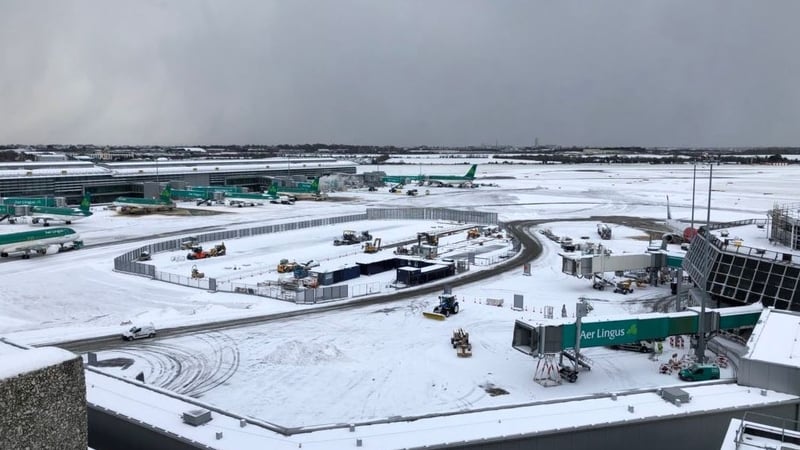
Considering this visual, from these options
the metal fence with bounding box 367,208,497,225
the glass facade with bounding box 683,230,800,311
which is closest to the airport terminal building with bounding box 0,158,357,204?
the metal fence with bounding box 367,208,497,225

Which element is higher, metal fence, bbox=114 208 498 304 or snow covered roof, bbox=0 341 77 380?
snow covered roof, bbox=0 341 77 380

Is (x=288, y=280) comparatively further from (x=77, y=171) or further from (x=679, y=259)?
(x=77, y=171)

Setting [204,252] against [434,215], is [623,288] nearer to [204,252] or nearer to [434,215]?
[204,252]

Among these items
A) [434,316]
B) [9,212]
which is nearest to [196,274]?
[434,316]

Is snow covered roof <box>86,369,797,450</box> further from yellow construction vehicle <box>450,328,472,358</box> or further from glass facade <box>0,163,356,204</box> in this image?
glass facade <box>0,163,356,204</box>

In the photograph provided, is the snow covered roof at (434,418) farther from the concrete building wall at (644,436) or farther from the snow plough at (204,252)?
the snow plough at (204,252)

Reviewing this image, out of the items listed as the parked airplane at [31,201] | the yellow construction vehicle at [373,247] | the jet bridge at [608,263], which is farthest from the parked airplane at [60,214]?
the jet bridge at [608,263]
